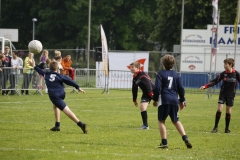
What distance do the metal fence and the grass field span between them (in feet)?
15.3

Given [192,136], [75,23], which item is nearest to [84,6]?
[75,23]

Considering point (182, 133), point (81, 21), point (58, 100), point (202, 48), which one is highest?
point (81, 21)

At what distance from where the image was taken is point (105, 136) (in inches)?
537

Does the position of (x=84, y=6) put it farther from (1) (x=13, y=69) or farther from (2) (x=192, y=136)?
(2) (x=192, y=136)

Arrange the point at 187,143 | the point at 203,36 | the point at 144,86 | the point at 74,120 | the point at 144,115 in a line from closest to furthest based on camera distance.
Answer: the point at 187,143
the point at 74,120
the point at 144,115
the point at 144,86
the point at 203,36

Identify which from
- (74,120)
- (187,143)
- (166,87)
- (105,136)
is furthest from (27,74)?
(187,143)

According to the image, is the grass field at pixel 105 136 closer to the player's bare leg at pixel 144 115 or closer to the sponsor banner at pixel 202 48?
the player's bare leg at pixel 144 115

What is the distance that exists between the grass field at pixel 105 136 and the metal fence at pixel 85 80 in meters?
4.65

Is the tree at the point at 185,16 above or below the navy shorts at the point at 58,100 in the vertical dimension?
above

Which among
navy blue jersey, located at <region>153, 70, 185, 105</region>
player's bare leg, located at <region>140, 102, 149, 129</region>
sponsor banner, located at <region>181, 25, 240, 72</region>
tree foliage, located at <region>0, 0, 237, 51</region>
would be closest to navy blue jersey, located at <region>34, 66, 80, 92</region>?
player's bare leg, located at <region>140, 102, 149, 129</region>

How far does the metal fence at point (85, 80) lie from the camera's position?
2636 centimetres

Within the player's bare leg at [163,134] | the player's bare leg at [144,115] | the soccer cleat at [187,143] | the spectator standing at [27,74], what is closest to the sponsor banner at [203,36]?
the spectator standing at [27,74]

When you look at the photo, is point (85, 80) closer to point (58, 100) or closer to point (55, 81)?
point (55, 81)

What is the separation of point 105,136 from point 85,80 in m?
20.7
